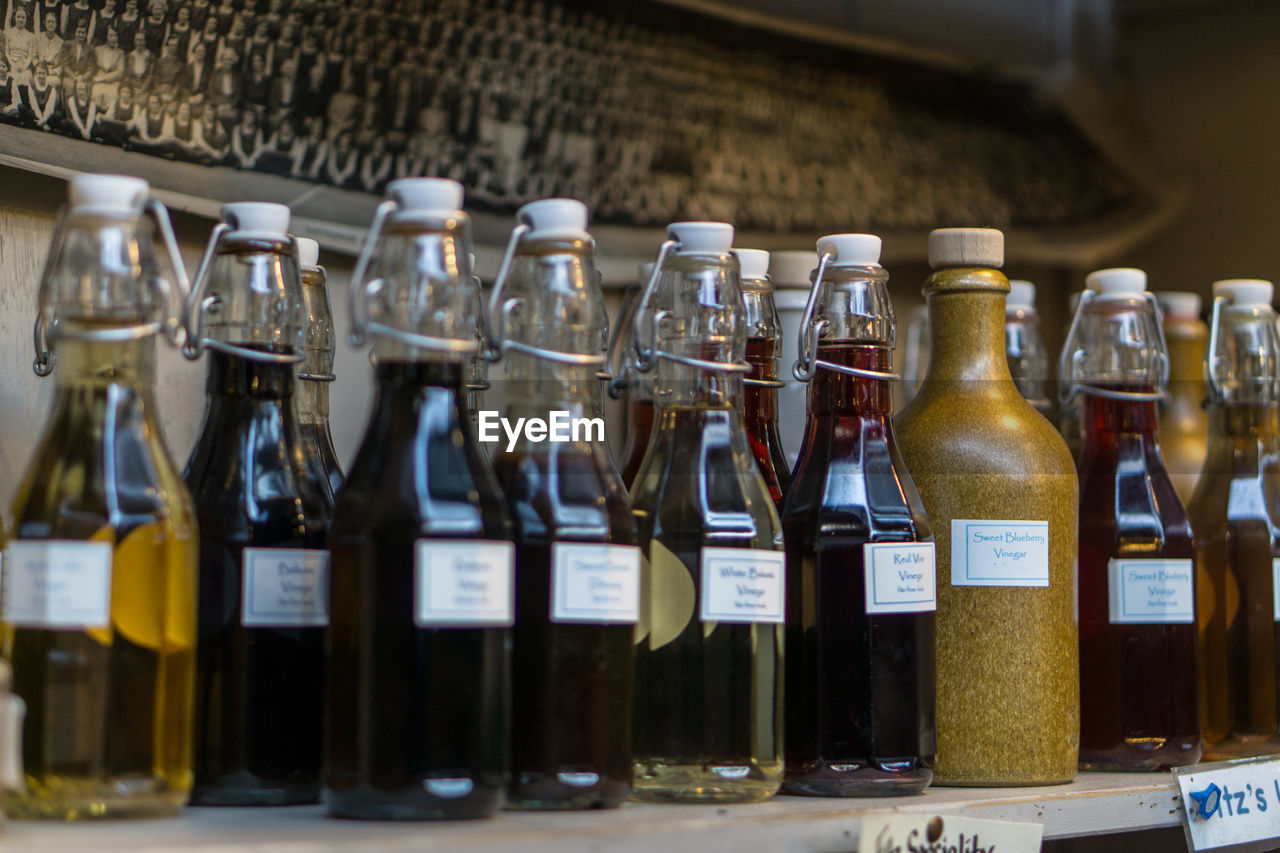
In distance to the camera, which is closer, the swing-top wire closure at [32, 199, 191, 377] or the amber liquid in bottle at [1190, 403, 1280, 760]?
the swing-top wire closure at [32, 199, 191, 377]

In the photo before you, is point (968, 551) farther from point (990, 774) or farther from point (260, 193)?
point (260, 193)

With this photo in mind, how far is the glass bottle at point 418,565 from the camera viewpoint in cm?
62

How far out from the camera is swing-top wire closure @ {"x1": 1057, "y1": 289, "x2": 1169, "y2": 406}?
975 millimetres

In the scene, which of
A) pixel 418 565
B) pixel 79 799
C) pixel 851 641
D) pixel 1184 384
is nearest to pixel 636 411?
pixel 851 641

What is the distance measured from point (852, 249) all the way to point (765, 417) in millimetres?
137


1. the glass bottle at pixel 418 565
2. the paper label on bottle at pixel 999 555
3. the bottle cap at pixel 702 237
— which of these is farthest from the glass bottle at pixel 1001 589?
the glass bottle at pixel 418 565

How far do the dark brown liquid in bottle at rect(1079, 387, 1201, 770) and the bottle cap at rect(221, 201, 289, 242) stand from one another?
0.58 metres

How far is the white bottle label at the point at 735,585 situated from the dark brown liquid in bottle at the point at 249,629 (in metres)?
0.21

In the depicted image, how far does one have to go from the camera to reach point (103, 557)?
62 cm

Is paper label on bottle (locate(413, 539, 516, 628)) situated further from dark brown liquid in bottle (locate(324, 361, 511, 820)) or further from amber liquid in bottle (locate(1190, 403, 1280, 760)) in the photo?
amber liquid in bottle (locate(1190, 403, 1280, 760))

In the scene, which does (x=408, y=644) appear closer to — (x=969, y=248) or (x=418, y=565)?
(x=418, y=565)

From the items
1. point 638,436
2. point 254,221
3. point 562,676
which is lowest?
point 562,676

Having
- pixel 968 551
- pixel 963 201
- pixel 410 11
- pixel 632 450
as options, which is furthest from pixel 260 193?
pixel 963 201

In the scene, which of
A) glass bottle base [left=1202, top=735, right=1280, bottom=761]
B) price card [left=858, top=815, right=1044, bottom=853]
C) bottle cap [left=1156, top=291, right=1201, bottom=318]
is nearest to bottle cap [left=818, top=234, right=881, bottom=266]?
price card [left=858, top=815, right=1044, bottom=853]
